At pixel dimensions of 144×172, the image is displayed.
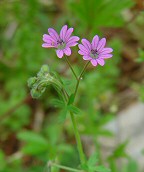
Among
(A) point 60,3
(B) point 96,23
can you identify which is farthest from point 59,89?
(A) point 60,3

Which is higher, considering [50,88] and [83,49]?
[50,88]

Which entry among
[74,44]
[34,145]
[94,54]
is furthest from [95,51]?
[34,145]

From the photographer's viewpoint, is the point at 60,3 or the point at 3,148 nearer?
the point at 3,148

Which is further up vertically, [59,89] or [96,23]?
[96,23]

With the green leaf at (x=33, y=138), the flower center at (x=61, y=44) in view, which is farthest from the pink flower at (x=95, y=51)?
the green leaf at (x=33, y=138)

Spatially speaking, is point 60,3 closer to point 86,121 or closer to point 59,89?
point 86,121

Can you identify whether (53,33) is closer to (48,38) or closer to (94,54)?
(48,38)

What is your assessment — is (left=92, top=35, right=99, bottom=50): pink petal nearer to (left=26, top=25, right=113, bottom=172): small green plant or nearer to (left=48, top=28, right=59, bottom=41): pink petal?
(left=26, top=25, right=113, bottom=172): small green plant
